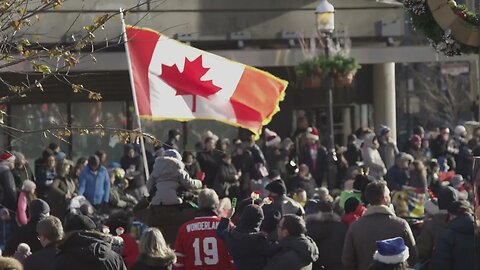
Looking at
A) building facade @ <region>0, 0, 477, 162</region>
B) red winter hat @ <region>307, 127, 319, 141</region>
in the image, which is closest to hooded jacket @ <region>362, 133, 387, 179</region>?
red winter hat @ <region>307, 127, 319, 141</region>

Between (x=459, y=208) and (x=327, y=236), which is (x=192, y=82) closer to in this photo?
(x=327, y=236)

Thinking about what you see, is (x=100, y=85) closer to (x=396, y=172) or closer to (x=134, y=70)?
(x=396, y=172)

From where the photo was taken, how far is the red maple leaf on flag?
50.0ft

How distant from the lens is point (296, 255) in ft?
34.5

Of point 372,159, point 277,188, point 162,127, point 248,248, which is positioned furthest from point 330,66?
point 248,248

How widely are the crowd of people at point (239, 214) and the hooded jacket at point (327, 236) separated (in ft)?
0.04

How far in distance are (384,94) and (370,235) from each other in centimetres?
1869

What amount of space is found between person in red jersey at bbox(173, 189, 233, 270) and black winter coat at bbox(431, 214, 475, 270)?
6.54 ft

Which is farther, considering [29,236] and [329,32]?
[329,32]

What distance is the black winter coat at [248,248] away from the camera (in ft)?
35.5

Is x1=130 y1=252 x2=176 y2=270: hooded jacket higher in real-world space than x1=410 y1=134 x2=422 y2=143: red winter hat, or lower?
lower

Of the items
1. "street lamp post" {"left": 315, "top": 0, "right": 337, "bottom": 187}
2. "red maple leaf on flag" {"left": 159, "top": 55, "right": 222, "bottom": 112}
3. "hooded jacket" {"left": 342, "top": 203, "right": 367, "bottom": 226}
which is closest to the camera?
"hooded jacket" {"left": 342, "top": 203, "right": 367, "bottom": 226}

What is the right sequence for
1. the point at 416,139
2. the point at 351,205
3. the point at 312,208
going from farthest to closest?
the point at 416,139 < the point at 351,205 < the point at 312,208

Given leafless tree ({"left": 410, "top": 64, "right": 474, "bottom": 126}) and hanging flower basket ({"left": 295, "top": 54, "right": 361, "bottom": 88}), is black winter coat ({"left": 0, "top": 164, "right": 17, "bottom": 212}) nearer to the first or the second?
hanging flower basket ({"left": 295, "top": 54, "right": 361, "bottom": 88})
